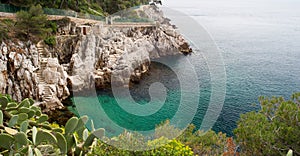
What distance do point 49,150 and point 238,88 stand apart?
20.8 meters

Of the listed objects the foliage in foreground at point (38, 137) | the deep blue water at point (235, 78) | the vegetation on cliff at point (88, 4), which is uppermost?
the vegetation on cliff at point (88, 4)

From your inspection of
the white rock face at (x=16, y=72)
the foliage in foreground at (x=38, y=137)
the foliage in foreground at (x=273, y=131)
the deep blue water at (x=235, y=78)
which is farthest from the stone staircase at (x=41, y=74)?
the foliage in foreground at (x=273, y=131)

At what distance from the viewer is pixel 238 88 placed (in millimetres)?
24172

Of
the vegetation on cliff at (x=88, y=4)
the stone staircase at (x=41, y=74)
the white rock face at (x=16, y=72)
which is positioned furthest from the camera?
the vegetation on cliff at (x=88, y=4)

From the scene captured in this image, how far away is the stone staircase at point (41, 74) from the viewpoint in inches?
740

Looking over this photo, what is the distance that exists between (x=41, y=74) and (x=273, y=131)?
16986 mm

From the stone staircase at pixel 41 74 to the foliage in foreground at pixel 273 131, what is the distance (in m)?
15.0

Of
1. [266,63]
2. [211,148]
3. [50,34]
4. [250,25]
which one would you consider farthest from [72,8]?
[250,25]

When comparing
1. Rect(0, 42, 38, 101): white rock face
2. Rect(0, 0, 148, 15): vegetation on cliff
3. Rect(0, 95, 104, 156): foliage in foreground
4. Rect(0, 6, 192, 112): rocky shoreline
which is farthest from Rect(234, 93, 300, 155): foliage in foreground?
Rect(0, 0, 148, 15): vegetation on cliff

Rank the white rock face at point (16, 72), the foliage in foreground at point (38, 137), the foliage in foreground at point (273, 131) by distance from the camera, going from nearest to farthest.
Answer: the foliage in foreground at point (38, 137), the foliage in foreground at point (273, 131), the white rock face at point (16, 72)

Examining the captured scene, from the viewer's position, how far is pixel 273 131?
6.18 meters

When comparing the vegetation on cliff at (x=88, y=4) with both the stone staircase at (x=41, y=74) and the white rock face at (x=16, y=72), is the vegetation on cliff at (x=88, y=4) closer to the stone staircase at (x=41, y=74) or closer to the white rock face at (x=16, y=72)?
the stone staircase at (x=41, y=74)

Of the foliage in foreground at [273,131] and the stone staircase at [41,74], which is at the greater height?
the foliage in foreground at [273,131]

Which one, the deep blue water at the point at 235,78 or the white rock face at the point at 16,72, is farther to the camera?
the deep blue water at the point at 235,78
